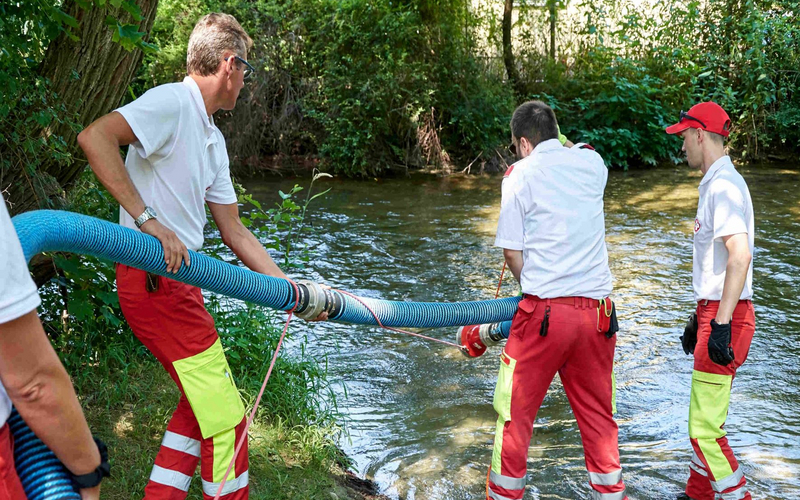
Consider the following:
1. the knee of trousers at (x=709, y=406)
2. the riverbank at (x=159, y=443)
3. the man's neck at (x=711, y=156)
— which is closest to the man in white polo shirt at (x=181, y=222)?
the riverbank at (x=159, y=443)

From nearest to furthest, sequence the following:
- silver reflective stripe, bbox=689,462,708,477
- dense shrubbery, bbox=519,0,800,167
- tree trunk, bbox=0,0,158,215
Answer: silver reflective stripe, bbox=689,462,708,477
tree trunk, bbox=0,0,158,215
dense shrubbery, bbox=519,0,800,167

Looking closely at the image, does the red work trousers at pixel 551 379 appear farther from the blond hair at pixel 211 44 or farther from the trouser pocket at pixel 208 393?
the blond hair at pixel 211 44

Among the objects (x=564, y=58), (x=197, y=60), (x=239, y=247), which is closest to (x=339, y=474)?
(x=239, y=247)

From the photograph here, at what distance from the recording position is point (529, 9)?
1739cm

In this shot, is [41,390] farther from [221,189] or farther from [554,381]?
[554,381]

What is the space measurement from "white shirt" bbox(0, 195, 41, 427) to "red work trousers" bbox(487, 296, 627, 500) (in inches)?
93.8

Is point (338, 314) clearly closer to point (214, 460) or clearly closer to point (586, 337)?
point (214, 460)

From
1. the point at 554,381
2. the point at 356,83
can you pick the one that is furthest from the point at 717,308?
the point at 356,83

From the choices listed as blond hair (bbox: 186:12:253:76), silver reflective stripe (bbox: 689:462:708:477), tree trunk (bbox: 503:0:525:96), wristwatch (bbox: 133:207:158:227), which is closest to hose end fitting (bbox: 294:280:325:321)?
wristwatch (bbox: 133:207:158:227)

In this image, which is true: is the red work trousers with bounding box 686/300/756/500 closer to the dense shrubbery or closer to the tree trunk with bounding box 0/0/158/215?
the tree trunk with bounding box 0/0/158/215

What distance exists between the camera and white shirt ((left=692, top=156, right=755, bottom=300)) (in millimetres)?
3826

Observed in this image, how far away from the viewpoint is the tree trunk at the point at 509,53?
56.2ft

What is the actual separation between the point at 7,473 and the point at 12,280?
434mm

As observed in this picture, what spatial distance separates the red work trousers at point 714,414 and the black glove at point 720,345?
0.10 meters
